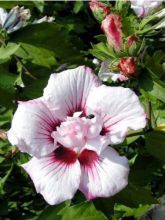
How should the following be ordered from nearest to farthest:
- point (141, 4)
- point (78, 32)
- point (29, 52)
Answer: point (141, 4), point (29, 52), point (78, 32)

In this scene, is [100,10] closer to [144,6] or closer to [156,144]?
[144,6]

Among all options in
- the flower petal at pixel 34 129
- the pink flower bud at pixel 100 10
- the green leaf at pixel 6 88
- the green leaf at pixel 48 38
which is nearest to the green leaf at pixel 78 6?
the green leaf at pixel 48 38

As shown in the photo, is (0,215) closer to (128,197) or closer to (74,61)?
(74,61)

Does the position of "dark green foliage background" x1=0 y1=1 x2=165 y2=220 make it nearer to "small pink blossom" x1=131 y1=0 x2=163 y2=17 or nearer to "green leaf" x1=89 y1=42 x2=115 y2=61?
"green leaf" x1=89 y1=42 x2=115 y2=61

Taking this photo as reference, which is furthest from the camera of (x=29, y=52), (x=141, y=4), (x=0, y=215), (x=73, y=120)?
(x=0, y=215)

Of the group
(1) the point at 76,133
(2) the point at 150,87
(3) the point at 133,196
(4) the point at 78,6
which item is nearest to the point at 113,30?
(2) the point at 150,87

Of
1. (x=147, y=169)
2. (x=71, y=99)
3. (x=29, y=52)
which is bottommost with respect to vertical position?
(x=147, y=169)

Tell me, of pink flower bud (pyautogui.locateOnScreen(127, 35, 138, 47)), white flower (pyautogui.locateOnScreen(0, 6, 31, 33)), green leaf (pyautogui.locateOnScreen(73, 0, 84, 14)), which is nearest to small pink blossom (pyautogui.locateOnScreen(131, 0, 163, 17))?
pink flower bud (pyautogui.locateOnScreen(127, 35, 138, 47))

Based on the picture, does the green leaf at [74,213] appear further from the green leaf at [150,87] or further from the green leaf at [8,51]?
the green leaf at [8,51]

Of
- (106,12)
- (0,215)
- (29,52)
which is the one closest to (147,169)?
(106,12)
